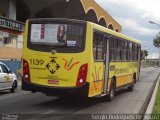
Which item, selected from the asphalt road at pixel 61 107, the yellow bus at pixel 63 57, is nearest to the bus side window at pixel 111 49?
the yellow bus at pixel 63 57

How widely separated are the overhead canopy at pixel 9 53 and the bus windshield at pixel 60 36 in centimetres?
2410

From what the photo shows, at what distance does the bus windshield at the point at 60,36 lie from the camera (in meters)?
15.1

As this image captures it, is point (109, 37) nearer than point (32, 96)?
Yes

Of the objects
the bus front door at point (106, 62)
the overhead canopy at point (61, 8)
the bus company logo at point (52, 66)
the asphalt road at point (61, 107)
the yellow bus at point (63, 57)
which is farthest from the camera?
the overhead canopy at point (61, 8)

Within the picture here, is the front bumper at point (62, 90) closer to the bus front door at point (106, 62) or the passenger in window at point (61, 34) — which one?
the passenger in window at point (61, 34)

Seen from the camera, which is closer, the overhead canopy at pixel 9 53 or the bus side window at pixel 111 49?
the bus side window at pixel 111 49

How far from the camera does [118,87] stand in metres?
19.7

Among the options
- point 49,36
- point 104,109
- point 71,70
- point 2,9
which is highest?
point 2,9

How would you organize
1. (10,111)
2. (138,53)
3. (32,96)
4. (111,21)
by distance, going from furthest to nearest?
(111,21) < (138,53) < (32,96) < (10,111)

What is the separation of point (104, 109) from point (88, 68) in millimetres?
1675

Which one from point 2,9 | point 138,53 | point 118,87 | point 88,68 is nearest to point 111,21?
point 2,9

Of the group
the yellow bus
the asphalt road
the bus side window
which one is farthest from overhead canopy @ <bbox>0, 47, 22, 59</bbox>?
the yellow bus

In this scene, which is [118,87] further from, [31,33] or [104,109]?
[31,33]

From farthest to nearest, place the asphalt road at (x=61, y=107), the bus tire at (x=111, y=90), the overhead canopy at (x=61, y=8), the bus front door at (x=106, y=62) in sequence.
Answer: the overhead canopy at (x=61, y=8)
the bus tire at (x=111, y=90)
the bus front door at (x=106, y=62)
the asphalt road at (x=61, y=107)
